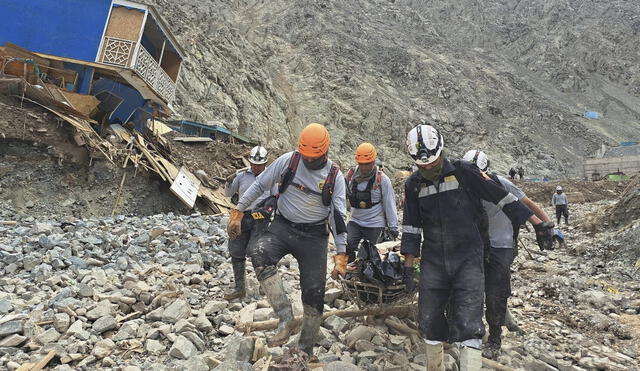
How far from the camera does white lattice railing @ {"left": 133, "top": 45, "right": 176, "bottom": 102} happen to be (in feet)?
43.2

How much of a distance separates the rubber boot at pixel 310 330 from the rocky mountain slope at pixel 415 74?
85.7ft

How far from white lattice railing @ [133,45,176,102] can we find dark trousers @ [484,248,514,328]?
12451 mm

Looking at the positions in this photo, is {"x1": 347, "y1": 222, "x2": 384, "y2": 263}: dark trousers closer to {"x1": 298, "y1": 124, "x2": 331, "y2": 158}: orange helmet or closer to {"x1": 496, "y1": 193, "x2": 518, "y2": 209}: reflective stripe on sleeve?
{"x1": 298, "y1": 124, "x2": 331, "y2": 158}: orange helmet

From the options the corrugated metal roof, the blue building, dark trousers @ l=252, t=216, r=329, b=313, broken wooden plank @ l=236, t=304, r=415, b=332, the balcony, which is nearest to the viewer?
dark trousers @ l=252, t=216, r=329, b=313

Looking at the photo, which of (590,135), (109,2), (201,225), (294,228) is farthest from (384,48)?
(294,228)

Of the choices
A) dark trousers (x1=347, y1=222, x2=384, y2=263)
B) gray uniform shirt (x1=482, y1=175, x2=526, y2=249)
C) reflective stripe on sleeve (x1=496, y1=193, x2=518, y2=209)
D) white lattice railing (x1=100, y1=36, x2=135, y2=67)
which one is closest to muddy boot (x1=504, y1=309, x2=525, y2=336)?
gray uniform shirt (x1=482, y1=175, x2=526, y2=249)

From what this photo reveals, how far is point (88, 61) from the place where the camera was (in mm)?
12945

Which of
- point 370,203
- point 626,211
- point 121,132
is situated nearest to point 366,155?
point 370,203

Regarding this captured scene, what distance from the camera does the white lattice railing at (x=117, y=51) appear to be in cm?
1288

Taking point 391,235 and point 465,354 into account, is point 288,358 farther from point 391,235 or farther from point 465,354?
point 391,235

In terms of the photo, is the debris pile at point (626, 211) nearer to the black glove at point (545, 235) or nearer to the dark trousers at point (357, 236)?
the dark trousers at point (357, 236)

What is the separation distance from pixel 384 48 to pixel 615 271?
153 feet

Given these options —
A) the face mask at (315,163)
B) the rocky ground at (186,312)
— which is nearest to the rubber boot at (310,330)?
the rocky ground at (186,312)

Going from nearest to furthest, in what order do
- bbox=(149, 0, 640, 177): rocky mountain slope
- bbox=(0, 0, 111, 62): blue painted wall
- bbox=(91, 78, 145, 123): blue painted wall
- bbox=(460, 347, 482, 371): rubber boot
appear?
bbox=(460, 347, 482, 371): rubber boot < bbox=(0, 0, 111, 62): blue painted wall < bbox=(91, 78, 145, 123): blue painted wall < bbox=(149, 0, 640, 177): rocky mountain slope
